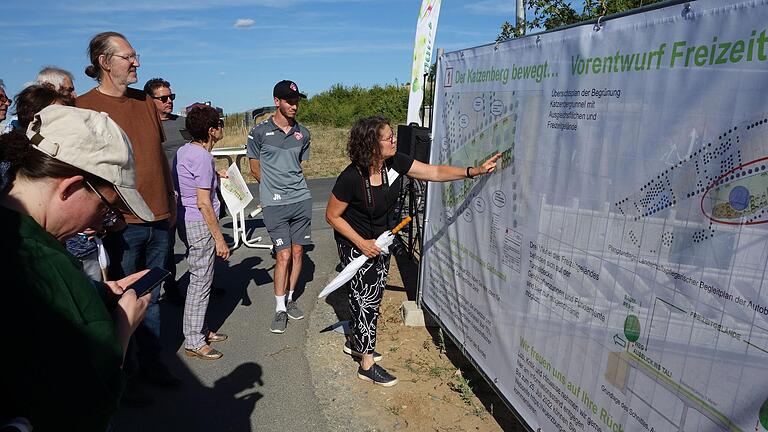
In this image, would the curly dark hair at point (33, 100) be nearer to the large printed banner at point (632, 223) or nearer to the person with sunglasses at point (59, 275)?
the person with sunglasses at point (59, 275)

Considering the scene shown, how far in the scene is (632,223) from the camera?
1.96 meters

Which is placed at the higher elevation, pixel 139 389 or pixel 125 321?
pixel 125 321

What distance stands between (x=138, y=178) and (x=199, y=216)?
633 mm

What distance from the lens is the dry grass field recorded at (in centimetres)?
1633

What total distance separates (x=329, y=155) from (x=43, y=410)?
19.2 m

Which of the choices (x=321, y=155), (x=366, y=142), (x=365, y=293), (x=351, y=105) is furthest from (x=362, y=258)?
(x=351, y=105)

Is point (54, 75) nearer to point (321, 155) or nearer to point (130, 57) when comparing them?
point (130, 57)

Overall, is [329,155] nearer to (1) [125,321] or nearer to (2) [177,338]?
(2) [177,338]

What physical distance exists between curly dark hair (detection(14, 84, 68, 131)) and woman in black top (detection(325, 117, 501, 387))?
1.93 m

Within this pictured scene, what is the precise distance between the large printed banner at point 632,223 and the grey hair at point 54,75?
345cm

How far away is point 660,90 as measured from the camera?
1.81 m

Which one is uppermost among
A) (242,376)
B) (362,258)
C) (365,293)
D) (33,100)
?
(33,100)

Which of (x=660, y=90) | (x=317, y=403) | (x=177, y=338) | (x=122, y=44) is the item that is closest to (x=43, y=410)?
(x=660, y=90)

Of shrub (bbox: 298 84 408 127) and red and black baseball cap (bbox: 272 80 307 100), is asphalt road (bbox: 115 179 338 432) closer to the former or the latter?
red and black baseball cap (bbox: 272 80 307 100)
